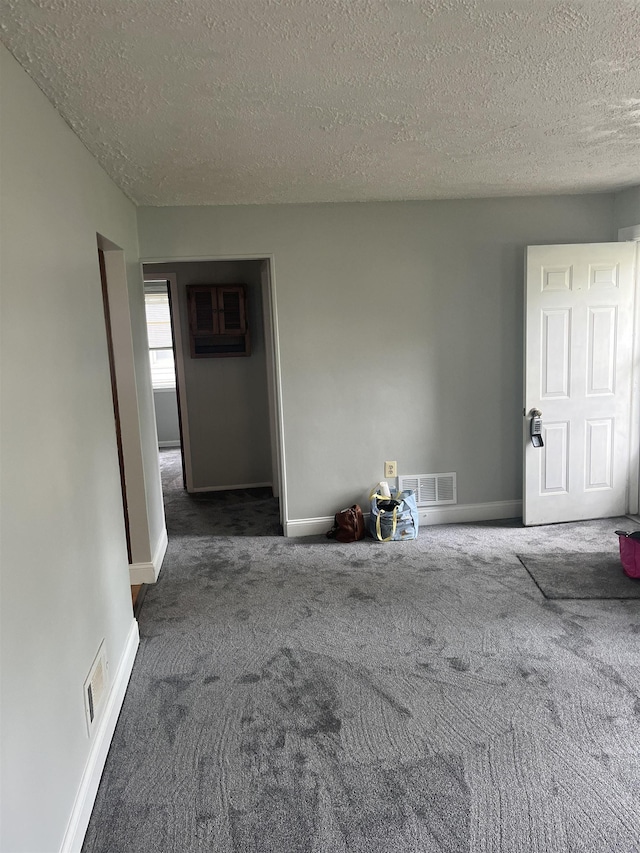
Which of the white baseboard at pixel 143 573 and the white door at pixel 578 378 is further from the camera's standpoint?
the white door at pixel 578 378

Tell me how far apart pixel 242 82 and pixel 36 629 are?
176 centimetres

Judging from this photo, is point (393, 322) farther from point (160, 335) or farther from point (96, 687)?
point (160, 335)

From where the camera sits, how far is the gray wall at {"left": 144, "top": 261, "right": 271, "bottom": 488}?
5.71 metres

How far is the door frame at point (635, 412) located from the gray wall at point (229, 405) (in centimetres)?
306

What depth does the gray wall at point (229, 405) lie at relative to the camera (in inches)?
225

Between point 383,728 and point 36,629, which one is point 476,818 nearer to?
point 383,728

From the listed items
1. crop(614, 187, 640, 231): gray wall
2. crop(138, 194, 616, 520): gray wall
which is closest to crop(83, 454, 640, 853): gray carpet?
crop(138, 194, 616, 520): gray wall

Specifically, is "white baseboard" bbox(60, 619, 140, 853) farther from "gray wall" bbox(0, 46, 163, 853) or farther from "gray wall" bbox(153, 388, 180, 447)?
"gray wall" bbox(153, 388, 180, 447)

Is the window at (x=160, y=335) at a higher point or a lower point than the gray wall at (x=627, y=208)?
lower

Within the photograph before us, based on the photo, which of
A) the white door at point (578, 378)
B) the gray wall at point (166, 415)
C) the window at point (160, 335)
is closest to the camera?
the white door at point (578, 378)

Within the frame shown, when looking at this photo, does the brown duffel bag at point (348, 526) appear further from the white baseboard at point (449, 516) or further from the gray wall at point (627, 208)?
the gray wall at point (627, 208)

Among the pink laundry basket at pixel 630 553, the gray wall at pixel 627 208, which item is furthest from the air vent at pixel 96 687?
the gray wall at pixel 627 208

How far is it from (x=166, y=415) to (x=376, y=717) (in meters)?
6.51

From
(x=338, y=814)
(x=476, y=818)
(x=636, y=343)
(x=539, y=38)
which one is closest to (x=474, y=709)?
(x=476, y=818)
